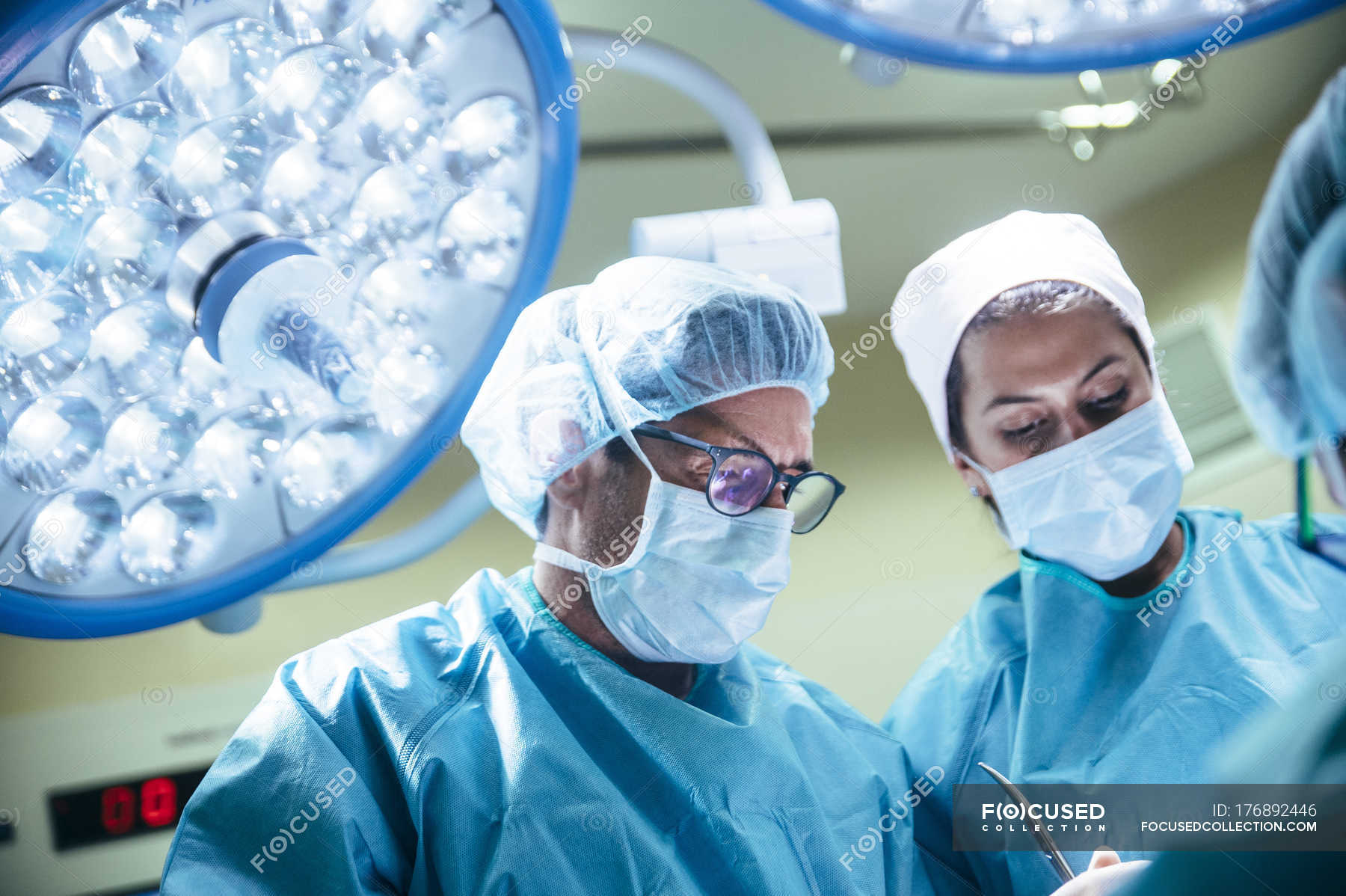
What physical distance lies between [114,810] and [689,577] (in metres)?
1.30

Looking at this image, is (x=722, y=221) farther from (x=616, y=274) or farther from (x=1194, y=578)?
(x=1194, y=578)

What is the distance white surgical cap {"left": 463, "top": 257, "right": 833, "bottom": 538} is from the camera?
1.34 meters

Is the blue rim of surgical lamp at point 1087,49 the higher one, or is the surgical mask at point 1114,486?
the blue rim of surgical lamp at point 1087,49

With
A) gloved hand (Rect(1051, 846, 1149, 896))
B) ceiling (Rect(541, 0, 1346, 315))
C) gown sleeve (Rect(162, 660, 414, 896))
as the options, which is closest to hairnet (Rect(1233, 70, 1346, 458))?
gloved hand (Rect(1051, 846, 1149, 896))

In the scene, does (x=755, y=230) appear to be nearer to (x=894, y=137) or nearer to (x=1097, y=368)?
(x=1097, y=368)

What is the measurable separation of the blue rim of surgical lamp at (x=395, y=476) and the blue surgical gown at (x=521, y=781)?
0.36 meters

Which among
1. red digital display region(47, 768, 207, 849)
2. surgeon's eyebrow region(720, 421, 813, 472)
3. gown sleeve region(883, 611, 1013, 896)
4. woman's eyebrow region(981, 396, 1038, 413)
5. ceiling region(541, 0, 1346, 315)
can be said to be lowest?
gown sleeve region(883, 611, 1013, 896)

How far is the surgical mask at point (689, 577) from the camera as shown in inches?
51.8

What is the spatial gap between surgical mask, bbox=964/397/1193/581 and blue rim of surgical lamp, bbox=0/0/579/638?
2.86 feet

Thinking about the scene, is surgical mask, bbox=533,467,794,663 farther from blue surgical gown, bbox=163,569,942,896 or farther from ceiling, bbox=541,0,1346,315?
ceiling, bbox=541,0,1346,315

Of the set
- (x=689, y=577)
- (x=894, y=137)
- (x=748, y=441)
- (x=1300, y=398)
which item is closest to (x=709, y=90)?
(x=748, y=441)

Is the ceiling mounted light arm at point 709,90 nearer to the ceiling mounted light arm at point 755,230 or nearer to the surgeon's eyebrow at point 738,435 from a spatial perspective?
the ceiling mounted light arm at point 755,230

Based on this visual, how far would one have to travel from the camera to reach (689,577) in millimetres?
1317

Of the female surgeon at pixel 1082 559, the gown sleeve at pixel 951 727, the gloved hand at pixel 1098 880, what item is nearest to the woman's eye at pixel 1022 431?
the female surgeon at pixel 1082 559
